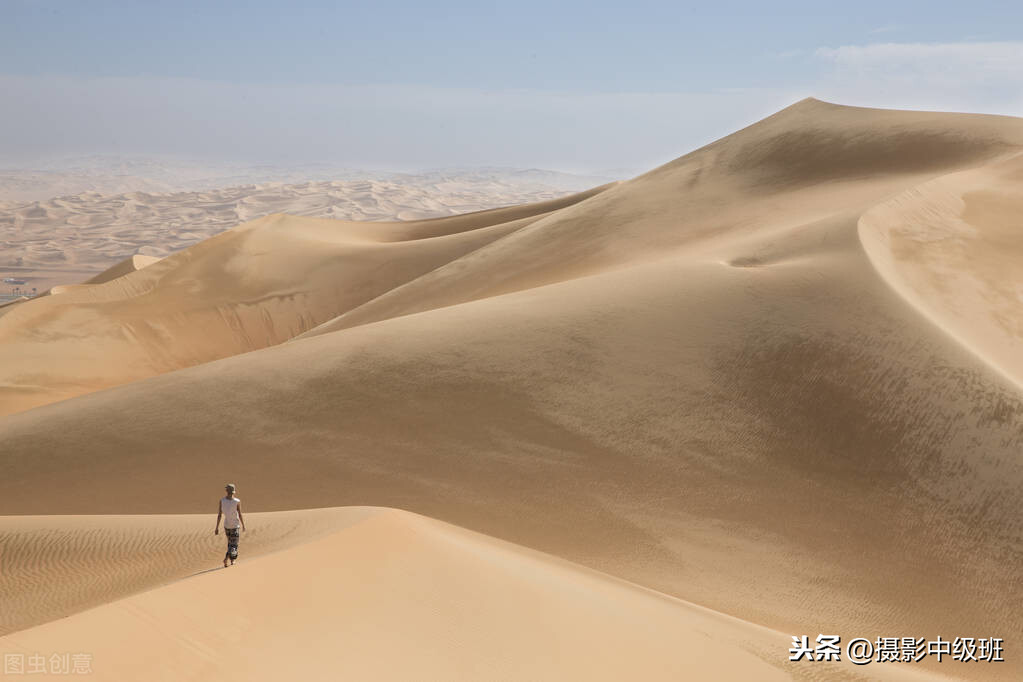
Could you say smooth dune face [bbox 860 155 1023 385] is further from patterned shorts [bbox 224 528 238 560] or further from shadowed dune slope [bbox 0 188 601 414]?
shadowed dune slope [bbox 0 188 601 414]

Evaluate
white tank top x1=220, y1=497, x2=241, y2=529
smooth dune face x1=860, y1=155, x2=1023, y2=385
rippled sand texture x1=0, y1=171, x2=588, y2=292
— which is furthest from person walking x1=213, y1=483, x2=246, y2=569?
rippled sand texture x1=0, y1=171, x2=588, y2=292

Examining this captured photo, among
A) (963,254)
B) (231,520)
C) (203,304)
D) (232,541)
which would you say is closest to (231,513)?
(231,520)

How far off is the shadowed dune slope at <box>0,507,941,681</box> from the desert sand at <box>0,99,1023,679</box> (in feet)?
0.11

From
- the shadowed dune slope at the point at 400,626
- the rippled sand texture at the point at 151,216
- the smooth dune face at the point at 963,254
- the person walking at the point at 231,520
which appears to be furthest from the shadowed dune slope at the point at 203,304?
the rippled sand texture at the point at 151,216

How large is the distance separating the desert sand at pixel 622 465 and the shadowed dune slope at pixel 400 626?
3 cm

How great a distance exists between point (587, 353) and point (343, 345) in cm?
439

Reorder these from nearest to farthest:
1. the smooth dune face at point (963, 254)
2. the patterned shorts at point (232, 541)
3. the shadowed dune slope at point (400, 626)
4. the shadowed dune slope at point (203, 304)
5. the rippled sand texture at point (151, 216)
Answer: the shadowed dune slope at point (400, 626) → the patterned shorts at point (232, 541) → the smooth dune face at point (963, 254) → the shadowed dune slope at point (203, 304) → the rippled sand texture at point (151, 216)

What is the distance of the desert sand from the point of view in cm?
720

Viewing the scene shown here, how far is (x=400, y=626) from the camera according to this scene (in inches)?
266

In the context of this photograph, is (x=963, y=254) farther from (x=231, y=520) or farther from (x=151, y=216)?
(x=151, y=216)

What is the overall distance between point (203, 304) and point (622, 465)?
90.4 feet

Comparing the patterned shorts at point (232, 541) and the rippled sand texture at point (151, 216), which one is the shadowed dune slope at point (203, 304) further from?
the rippled sand texture at point (151, 216)

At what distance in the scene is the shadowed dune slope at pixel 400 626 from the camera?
5.82 metres

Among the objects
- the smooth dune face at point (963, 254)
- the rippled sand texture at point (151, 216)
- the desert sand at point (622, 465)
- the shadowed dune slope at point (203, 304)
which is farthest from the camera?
the rippled sand texture at point (151, 216)
